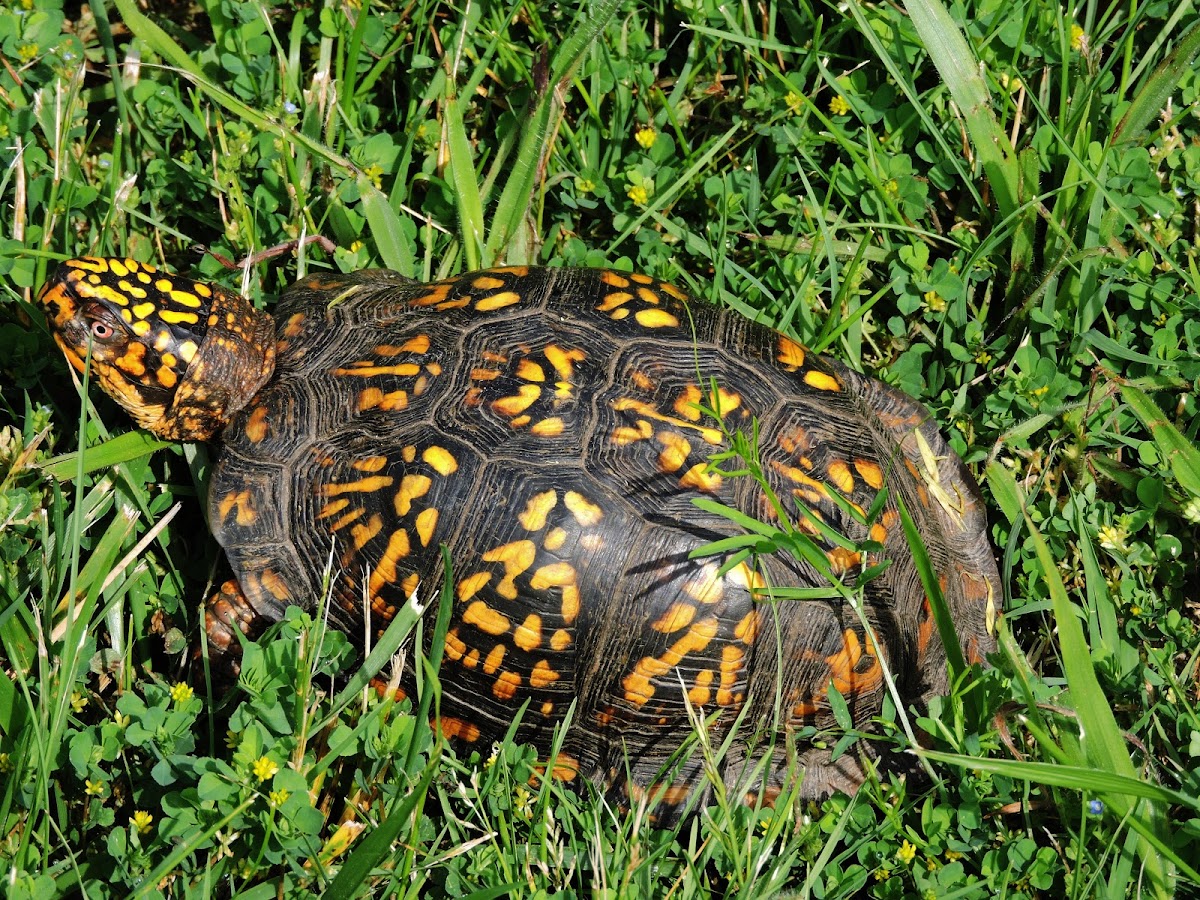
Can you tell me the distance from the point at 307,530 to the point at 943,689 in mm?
1600

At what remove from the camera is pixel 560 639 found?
249 cm

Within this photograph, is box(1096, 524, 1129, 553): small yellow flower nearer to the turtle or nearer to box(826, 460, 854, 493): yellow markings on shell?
the turtle

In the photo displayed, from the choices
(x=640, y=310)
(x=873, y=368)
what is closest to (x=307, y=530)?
(x=640, y=310)

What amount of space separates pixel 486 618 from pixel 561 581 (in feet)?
0.66

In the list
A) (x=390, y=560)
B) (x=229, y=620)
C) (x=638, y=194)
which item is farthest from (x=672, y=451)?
(x=638, y=194)

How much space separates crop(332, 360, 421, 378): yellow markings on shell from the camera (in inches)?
105

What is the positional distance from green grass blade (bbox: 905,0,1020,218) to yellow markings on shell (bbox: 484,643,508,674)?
6.71 feet

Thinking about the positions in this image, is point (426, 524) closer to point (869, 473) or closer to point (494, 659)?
point (494, 659)

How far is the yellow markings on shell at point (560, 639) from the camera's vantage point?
248 centimetres

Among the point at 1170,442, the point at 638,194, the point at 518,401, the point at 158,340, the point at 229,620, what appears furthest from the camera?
the point at 638,194

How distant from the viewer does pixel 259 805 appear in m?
2.29

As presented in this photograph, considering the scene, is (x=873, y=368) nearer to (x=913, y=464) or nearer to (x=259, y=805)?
(x=913, y=464)

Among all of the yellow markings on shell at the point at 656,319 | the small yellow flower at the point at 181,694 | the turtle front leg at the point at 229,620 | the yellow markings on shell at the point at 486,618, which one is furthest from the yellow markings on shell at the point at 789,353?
the small yellow flower at the point at 181,694

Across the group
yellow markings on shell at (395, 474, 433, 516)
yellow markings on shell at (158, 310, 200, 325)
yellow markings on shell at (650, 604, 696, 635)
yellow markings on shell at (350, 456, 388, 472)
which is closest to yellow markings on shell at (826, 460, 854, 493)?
yellow markings on shell at (650, 604, 696, 635)
